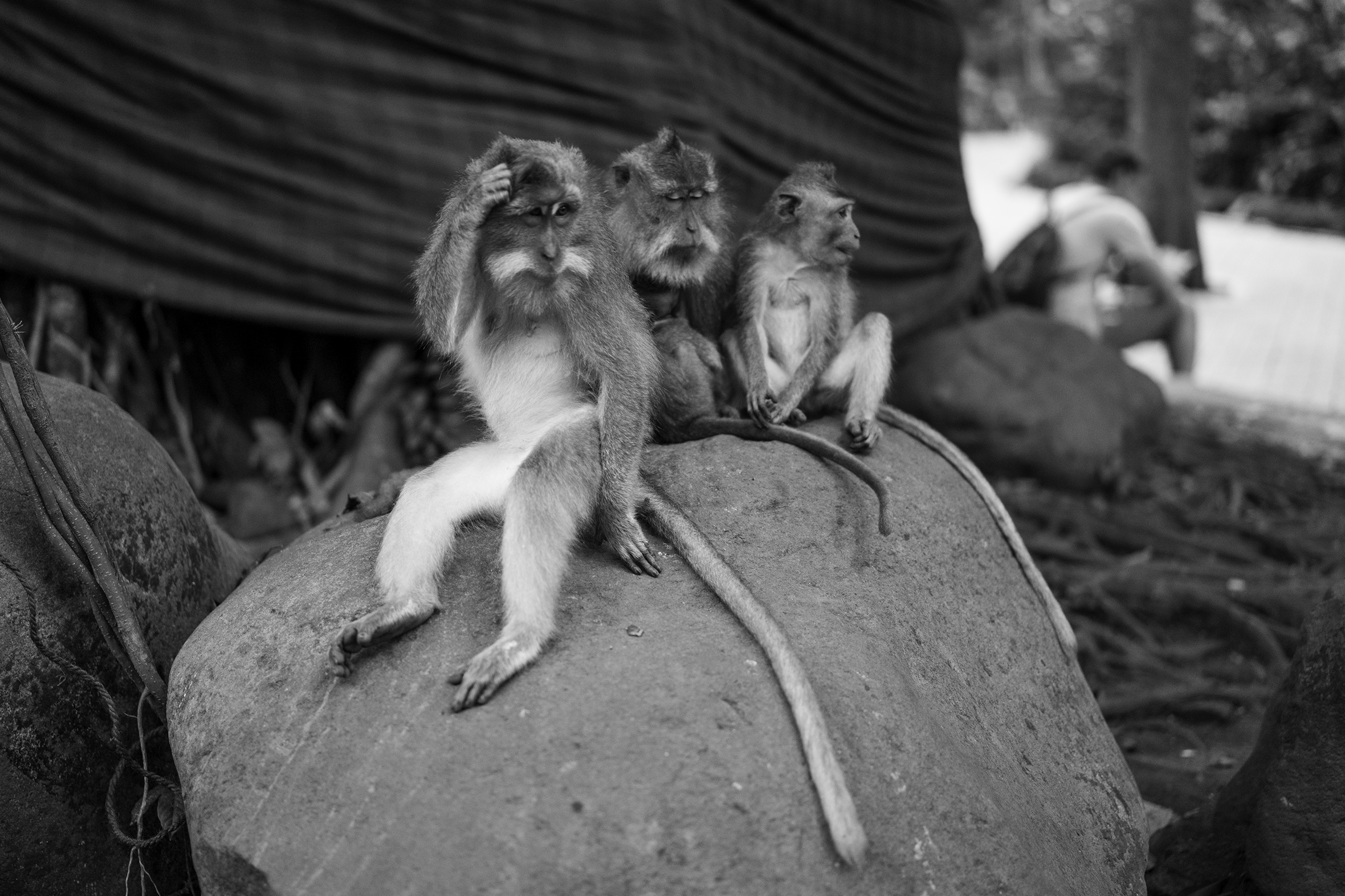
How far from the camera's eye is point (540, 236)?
3.80m

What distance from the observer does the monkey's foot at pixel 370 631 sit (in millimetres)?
3379

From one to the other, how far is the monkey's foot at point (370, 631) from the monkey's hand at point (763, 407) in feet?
4.63

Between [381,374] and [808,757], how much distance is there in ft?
15.0

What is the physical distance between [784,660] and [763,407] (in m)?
1.22

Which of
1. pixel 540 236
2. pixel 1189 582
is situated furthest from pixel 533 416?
pixel 1189 582

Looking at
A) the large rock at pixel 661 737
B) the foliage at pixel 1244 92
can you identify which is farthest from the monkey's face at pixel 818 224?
the foliage at pixel 1244 92

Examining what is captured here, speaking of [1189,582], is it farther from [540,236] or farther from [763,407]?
[540,236]

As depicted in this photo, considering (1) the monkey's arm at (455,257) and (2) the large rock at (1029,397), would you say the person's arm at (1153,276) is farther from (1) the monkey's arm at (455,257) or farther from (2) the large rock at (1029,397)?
(1) the monkey's arm at (455,257)

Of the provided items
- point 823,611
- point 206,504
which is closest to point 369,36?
point 206,504

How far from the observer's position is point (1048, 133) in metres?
22.1

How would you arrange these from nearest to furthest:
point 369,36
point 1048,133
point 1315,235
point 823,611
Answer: point 823,611 < point 369,36 < point 1315,235 < point 1048,133

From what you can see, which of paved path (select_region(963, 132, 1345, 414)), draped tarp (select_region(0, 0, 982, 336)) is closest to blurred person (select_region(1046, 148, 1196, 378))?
paved path (select_region(963, 132, 1345, 414))

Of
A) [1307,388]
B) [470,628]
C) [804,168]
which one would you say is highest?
[804,168]

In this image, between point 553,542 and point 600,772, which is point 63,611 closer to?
point 553,542
